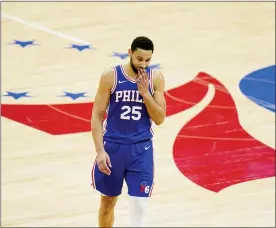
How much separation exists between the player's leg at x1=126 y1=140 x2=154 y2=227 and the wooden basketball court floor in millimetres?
2100

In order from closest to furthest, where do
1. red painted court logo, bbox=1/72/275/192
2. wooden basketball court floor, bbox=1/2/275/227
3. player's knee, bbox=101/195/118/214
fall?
player's knee, bbox=101/195/118/214
wooden basketball court floor, bbox=1/2/275/227
red painted court logo, bbox=1/72/275/192

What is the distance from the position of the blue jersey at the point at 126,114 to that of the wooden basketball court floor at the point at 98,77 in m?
2.29

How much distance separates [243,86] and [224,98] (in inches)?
22.4

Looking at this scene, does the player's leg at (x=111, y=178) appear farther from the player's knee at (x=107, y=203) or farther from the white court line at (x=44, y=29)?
the white court line at (x=44, y=29)

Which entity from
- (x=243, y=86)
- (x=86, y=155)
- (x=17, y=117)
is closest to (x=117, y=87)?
(x=86, y=155)

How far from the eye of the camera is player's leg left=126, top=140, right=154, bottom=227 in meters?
7.91

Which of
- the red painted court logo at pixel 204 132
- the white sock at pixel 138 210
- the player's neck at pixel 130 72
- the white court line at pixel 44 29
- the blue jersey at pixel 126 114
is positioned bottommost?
the red painted court logo at pixel 204 132

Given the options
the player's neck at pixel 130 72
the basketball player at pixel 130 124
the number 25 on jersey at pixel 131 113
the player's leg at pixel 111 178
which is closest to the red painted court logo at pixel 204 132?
the player's leg at pixel 111 178

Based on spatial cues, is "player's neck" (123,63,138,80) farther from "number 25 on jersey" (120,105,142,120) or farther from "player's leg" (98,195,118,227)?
"player's leg" (98,195,118,227)

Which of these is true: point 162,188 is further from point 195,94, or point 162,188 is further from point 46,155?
point 195,94

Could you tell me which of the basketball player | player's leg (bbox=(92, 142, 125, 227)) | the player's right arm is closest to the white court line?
player's leg (bbox=(92, 142, 125, 227))

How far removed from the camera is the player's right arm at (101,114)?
25.2 ft

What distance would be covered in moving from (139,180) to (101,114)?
66 cm

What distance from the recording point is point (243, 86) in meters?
13.6
